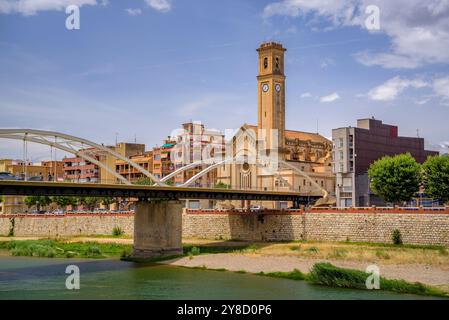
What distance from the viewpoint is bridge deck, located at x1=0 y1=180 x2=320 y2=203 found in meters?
52.6

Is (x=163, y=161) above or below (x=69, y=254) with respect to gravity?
above

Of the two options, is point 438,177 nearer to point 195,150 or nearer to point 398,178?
point 398,178

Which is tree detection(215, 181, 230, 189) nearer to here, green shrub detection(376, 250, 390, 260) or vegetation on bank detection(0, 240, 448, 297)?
vegetation on bank detection(0, 240, 448, 297)

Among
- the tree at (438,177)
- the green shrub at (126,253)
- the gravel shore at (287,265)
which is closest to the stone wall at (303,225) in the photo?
the tree at (438,177)

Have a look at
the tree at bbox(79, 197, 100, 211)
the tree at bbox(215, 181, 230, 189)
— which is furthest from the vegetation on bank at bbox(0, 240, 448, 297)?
the tree at bbox(215, 181, 230, 189)

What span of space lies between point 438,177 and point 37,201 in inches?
3203

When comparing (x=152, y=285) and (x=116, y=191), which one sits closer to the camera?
(x=152, y=285)

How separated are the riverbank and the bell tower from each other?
44240 mm

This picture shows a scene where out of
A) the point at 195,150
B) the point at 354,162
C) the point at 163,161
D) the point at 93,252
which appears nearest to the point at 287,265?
the point at 93,252

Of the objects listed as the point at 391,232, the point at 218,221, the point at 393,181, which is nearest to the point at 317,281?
the point at 391,232

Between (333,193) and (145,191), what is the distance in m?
53.1

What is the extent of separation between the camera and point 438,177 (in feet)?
242

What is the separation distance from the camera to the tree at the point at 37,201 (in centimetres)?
12381

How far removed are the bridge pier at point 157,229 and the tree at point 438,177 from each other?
30.5 m
